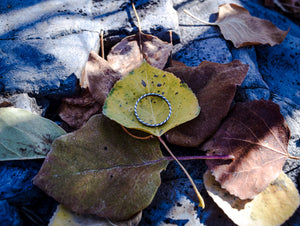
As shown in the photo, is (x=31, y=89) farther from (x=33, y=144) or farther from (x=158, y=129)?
(x=158, y=129)

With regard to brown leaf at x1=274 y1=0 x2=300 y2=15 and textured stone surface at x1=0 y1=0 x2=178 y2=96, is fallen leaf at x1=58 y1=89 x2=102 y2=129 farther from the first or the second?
brown leaf at x1=274 y1=0 x2=300 y2=15

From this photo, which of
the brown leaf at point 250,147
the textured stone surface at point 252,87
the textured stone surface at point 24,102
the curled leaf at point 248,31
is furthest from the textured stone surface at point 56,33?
the brown leaf at point 250,147

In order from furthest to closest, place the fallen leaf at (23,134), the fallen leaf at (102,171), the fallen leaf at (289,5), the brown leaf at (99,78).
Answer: the fallen leaf at (289,5) < the brown leaf at (99,78) < the fallen leaf at (23,134) < the fallen leaf at (102,171)

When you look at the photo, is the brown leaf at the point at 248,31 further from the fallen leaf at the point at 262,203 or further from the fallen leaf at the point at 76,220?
the fallen leaf at the point at 76,220

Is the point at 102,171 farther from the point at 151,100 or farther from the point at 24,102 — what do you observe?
the point at 24,102

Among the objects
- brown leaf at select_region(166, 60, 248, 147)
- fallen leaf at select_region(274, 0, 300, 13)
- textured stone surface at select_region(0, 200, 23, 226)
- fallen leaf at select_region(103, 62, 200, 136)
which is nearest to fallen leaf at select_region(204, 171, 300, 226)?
brown leaf at select_region(166, 60, 248, 147)

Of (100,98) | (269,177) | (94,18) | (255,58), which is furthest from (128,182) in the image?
(255,58)
